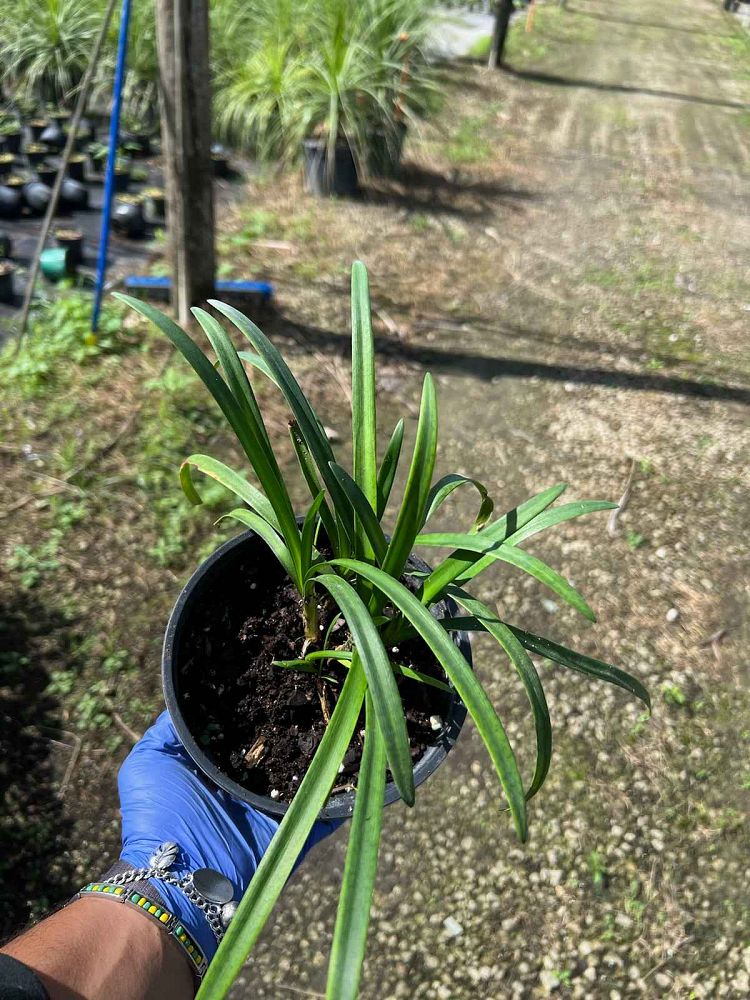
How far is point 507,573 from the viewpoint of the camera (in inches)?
82.1

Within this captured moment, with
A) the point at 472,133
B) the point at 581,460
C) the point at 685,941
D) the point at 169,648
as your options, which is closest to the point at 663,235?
the point at 472,133

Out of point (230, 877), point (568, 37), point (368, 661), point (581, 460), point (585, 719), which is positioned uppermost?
point (568, 37)

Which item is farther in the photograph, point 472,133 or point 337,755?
point 472,133

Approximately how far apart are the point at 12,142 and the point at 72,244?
4.81 feet

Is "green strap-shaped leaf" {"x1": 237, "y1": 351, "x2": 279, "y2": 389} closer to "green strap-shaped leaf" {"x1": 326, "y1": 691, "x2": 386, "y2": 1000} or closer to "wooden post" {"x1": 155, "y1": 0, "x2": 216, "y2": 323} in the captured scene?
"green strap-shaped leaf" {"x1": 326, "y1": 691, "x2": 386, "y2": 1000}

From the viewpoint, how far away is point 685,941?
4.75 feet

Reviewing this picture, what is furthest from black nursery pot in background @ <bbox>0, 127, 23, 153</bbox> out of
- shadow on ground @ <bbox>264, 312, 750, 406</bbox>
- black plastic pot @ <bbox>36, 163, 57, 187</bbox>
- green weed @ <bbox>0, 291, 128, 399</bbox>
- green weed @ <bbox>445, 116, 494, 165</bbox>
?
green weed @ <bbox>445, 116, 494, 165</bbox>

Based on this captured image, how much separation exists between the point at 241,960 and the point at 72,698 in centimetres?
117

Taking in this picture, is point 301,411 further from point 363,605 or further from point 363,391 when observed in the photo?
point 363,605

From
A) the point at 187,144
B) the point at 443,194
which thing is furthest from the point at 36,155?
the point at 443,194

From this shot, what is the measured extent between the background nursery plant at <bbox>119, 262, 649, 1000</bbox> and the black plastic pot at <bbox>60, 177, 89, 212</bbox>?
290 centimetres

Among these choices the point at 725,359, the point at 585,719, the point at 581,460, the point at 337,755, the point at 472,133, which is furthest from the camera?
the point at 472,133

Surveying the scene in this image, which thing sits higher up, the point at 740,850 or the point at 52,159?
the point at 52,159

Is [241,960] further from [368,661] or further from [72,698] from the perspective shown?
[72,698]
